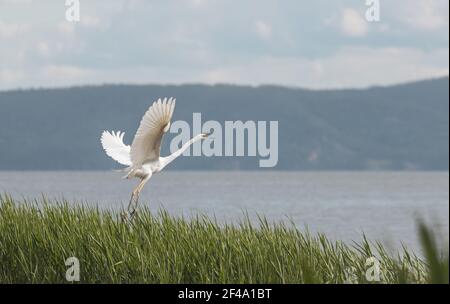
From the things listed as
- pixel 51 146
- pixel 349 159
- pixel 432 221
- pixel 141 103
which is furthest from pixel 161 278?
pixel 349 159

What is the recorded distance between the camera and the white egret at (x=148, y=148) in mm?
11254

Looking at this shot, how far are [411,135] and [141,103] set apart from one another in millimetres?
51466

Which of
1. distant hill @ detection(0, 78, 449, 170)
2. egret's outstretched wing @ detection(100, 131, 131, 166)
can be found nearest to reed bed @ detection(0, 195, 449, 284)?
egret's outstretched wing @ detection(100, 131, 131, 166)

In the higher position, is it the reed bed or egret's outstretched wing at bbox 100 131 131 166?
egret's outstretched wing at bbox 100 131 131 166

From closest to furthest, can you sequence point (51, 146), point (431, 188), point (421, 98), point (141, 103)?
point (51, 146) < point (141, 103) < point (431, 188) < point (421, 98)

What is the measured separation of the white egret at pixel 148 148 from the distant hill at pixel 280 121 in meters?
103

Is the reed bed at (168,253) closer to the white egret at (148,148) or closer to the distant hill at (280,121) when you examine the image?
the white egret at (148,148)

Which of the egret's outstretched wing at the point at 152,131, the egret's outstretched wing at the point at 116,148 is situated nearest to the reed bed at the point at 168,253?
the egret's outstretched wing at the point at 152,131

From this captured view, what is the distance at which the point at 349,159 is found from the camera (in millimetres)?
175875

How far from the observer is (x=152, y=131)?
1165cm

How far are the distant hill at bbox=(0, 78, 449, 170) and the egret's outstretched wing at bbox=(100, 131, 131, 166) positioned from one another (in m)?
102

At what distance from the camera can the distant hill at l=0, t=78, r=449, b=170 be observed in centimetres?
12181

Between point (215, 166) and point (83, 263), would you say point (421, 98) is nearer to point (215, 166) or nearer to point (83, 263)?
point (215, 166)

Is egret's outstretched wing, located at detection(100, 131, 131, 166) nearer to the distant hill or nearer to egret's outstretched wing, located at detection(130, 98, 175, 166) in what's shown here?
egret's outstretched wing, located at detection(130, 98, 175, 166)
